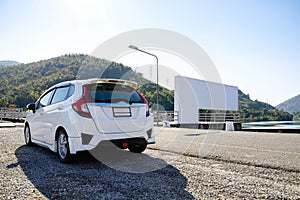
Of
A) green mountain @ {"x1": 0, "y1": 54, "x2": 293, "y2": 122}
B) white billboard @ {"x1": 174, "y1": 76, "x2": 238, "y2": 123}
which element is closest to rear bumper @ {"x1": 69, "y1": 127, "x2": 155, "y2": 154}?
green mountain @ {"x1": 0, "y1": 54, "x2": 293, "y2": 122}

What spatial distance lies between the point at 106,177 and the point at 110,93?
1592 mm

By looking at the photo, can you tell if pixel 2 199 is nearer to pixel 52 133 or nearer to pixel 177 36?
pixel 52 133

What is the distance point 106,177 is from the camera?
11.9ft

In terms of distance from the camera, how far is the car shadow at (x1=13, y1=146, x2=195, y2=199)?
2.88 metres

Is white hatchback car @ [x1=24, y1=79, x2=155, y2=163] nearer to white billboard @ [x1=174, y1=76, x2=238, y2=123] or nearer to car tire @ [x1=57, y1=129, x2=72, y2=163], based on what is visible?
car tire @ [x1=57, y1=129, x2=72, y2=163]

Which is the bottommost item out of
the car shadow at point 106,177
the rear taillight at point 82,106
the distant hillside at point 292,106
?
the car shadow at point 106,177

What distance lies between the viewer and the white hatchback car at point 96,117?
422 cm

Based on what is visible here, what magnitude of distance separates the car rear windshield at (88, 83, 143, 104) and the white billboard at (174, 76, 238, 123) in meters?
17.8

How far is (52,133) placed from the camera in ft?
16.4

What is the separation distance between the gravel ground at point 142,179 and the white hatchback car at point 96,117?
43 cm

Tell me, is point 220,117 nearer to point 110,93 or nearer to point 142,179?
point 110,93

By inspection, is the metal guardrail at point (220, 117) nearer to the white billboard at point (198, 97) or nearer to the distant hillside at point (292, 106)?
the white billboard at point (198, 97)

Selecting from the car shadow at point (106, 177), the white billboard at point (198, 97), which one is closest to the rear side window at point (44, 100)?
the car shadow at point (106, 177)

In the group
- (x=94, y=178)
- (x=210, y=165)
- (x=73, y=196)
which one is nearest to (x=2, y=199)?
(x=73, y=196)
